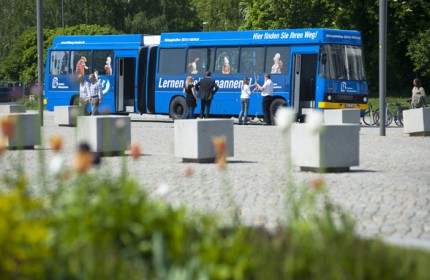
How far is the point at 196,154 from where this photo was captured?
61.7ft

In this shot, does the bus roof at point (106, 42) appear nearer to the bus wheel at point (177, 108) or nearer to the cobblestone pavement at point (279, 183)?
the bus wheel at point (177, 108)

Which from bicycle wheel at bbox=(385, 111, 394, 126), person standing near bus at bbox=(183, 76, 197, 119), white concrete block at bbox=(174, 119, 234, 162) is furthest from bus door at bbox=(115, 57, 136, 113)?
white concrete block at bbox=(174, 119, 234, 162)

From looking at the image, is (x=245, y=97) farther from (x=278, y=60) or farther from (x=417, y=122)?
(x=417, y=122)

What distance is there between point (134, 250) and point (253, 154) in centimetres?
1592

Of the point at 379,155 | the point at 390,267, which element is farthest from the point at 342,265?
the point at 379,155

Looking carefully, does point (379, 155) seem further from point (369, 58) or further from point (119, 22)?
point (119, 22)

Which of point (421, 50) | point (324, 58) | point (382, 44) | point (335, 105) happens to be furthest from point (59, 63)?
point (382, 44)

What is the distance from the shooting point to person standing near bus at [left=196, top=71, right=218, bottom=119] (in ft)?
125

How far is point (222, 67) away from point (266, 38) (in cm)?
230

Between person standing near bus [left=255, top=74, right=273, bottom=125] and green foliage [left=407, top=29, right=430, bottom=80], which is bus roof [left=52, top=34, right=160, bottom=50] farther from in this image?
green foliage [left=407, top=29, right=430, bottom=80]

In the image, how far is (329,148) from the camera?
53.3 ft

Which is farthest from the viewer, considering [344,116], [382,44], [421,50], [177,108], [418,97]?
[421,50]

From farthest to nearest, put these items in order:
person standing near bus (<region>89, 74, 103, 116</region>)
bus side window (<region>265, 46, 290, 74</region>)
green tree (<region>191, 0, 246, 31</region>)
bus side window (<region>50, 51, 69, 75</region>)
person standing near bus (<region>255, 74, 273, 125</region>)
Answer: green tree (<region>191, 0, 246, 31</region>), bus side window (<region>50, 51, 69, 75</region>), bus side window (<region>265, 46, 290, 74</region>), person standing near bus (<region>255, 74, 273, 125</region>), person standing near bus (<region>89, 74, 103, 116</region>)

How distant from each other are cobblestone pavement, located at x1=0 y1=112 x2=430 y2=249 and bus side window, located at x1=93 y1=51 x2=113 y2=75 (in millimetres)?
19464
